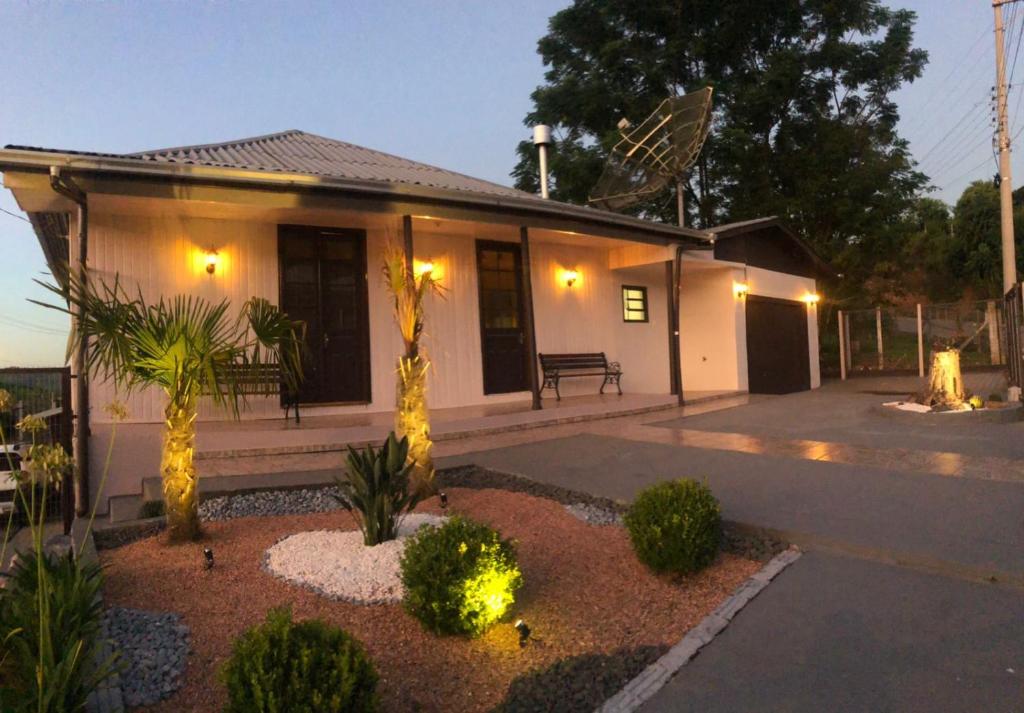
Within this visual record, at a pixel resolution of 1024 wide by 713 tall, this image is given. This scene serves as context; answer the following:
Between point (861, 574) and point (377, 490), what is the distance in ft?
9.62

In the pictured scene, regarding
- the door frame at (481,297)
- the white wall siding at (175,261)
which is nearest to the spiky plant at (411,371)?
the white wall siding at (175,261)

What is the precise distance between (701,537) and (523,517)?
5.39 feet

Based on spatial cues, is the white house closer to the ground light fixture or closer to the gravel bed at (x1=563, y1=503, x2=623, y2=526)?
the gravel bed at (x1=563, y1=503, x2=623, y2=526)

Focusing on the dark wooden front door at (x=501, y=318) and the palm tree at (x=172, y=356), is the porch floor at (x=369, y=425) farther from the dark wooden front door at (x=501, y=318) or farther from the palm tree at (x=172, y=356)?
the palm tree at (x=172, y=356)

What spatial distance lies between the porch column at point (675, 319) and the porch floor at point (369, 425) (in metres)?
0.32

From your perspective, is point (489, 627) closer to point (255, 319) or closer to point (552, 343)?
point (255, 319)

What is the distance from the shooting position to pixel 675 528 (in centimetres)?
430

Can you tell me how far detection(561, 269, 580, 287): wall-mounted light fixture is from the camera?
13195 mm

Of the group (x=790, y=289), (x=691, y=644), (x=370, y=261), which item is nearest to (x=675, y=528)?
(x=691, y=644)

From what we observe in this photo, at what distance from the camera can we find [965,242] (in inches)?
1027

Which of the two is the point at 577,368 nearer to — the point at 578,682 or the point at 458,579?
the point at 458,579

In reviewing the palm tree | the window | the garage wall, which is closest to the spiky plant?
the palm tree

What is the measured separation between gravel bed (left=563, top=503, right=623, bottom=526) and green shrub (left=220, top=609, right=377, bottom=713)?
3.04m

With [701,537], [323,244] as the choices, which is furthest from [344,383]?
[701,537]
